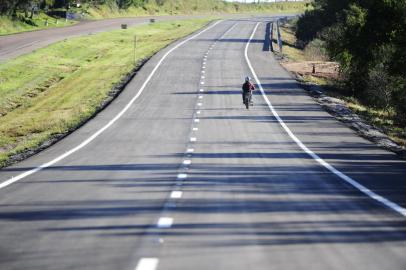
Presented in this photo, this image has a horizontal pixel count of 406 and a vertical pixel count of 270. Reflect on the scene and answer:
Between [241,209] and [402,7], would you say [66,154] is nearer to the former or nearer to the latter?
[241,209]

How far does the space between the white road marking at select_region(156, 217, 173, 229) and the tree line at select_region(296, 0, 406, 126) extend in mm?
23574

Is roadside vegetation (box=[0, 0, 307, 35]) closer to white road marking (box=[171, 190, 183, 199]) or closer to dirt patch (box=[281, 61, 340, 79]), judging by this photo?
dirt patch (box=[281, 61, 340, 79])

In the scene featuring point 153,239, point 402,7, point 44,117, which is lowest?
point 44,117

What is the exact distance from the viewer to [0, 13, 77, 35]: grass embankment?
73.2m

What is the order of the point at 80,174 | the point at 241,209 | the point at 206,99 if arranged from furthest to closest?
the point at 206,99, the point at 80,174, the point at 241,209

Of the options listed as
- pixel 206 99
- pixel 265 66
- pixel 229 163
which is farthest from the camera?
pixel 265 66

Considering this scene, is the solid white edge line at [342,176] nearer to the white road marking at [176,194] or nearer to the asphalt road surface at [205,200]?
the asphalt road surface at [205,200]

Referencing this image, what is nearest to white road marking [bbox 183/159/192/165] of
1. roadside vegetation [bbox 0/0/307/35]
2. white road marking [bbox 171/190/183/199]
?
white road marking [bbox 171/190/183/199]

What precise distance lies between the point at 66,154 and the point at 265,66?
35.2m

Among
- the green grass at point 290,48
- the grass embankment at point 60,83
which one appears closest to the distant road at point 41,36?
the grass embankment at point 60,83

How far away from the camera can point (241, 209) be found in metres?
10.5

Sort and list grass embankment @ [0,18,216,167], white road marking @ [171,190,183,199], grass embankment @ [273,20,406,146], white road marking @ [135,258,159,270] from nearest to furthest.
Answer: white road marking @ [135,258,159,270] < white road marking @ [171,190,183,199] < grass embankment @ [0,18,216,167] < grass embankment @ [273,20,406,146]

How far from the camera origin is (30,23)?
259 ft

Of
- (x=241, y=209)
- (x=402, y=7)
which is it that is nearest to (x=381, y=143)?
(x=241, y=209)
